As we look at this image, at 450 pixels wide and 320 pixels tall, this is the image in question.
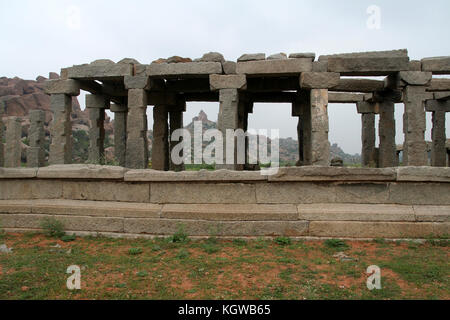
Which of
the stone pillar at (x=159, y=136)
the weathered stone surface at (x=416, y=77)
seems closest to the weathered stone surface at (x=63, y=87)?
the stone pillar at (x=159, y=136)

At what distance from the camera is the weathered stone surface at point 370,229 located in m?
5.54

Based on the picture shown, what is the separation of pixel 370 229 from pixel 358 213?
1.10ft

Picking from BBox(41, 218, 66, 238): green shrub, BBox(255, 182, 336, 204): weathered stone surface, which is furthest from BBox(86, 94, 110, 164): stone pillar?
BBox(255, 182, 336, 204): weathered stone surface

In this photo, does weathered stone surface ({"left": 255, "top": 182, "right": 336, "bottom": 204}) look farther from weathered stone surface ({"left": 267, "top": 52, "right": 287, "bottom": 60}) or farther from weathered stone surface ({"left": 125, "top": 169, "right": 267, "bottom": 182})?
weathered stone surface ({"left": 267, "top": 52, "right": 287, "bottom": 60})

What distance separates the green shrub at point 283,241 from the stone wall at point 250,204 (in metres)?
0.15

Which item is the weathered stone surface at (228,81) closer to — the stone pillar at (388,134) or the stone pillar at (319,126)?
the stone pillar at (319,126)

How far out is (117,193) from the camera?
6.39 meters

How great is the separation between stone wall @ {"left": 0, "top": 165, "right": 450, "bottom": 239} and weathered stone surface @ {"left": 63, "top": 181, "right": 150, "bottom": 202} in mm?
20

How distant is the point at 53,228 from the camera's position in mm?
6070

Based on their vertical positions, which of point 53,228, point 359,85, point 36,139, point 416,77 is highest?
point 359,85

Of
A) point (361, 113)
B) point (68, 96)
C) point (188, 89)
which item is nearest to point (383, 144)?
point (361, 113)

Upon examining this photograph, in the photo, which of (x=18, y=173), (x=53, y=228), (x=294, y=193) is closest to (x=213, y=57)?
(x=294, y=193)

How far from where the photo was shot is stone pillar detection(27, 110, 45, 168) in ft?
40.3

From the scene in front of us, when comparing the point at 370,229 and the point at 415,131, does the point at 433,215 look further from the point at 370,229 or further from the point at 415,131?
the point at 415,131
